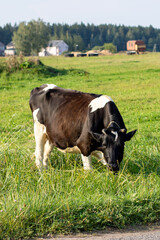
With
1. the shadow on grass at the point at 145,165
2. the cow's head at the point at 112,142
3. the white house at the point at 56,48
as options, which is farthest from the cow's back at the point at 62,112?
the white house at the point at 56,48

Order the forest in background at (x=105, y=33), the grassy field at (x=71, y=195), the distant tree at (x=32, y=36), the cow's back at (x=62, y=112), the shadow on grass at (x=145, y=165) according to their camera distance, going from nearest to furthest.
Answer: the grassy field at (x=71, y=195) < the cow's back at (x=62, y=112) < the shadow on grass at (x=145, y=165) < the distant tree at (x=32, y=36) < the forest in background at (x=105, y=33)

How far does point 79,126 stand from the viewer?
5.34 metres

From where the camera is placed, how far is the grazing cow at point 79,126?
484 cm

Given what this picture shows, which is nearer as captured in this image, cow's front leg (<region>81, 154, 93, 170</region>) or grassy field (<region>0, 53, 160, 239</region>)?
grassy field (<region>0, 53, 160, 239</region>)

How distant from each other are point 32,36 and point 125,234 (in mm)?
79228

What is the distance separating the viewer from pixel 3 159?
587 centimetres

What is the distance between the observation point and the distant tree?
8006cm

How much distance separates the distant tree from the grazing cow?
75385 mm

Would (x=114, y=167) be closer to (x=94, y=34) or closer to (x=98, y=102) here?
(x=98, y=102)

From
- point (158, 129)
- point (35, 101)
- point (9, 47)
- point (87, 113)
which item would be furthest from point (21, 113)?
point (9, 47)

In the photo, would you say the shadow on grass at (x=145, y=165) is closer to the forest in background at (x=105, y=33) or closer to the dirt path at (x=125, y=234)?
the dirt path at (x=125, y=234)

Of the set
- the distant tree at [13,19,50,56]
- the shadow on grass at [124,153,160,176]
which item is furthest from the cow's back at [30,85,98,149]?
the distant tree at [13,19,50,56]

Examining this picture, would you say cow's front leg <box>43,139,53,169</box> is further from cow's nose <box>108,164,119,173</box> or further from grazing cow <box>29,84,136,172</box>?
cow's nose <box>108,164,119,173</box>

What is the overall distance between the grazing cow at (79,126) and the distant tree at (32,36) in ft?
247
